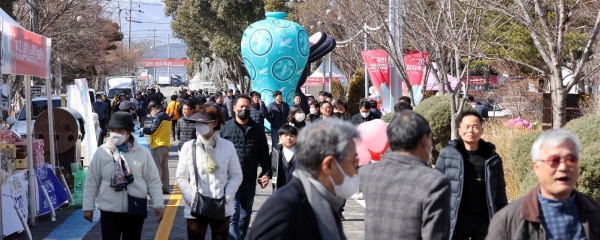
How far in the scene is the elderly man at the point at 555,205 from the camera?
396 cm

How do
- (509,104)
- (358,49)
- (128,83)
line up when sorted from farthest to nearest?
1. (128,83)
2. (358,49)
3. (509,104)

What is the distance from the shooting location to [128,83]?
185 ft

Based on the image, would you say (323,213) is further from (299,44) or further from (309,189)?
(299,44)

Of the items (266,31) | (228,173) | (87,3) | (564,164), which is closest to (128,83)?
(87,3)

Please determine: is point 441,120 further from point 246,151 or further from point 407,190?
point 407,190

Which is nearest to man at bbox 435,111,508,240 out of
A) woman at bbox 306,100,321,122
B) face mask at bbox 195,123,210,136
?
face mask at bbox 195,123,210,136

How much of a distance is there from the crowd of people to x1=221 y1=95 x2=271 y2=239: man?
0.01 meters

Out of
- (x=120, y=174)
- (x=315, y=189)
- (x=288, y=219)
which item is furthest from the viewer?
→ (x=120, y=174)

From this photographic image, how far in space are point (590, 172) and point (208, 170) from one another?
3528mm

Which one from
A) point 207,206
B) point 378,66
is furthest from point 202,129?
point 378,66

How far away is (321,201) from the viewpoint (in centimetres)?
345

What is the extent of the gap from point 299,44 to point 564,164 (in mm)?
25184

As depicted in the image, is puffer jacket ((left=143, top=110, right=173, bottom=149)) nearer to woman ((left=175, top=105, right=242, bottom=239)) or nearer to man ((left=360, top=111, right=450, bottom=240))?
woman ((left=175, top=105, right=242, bottom=239))

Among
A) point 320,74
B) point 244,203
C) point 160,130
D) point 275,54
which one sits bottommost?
point 244,203
